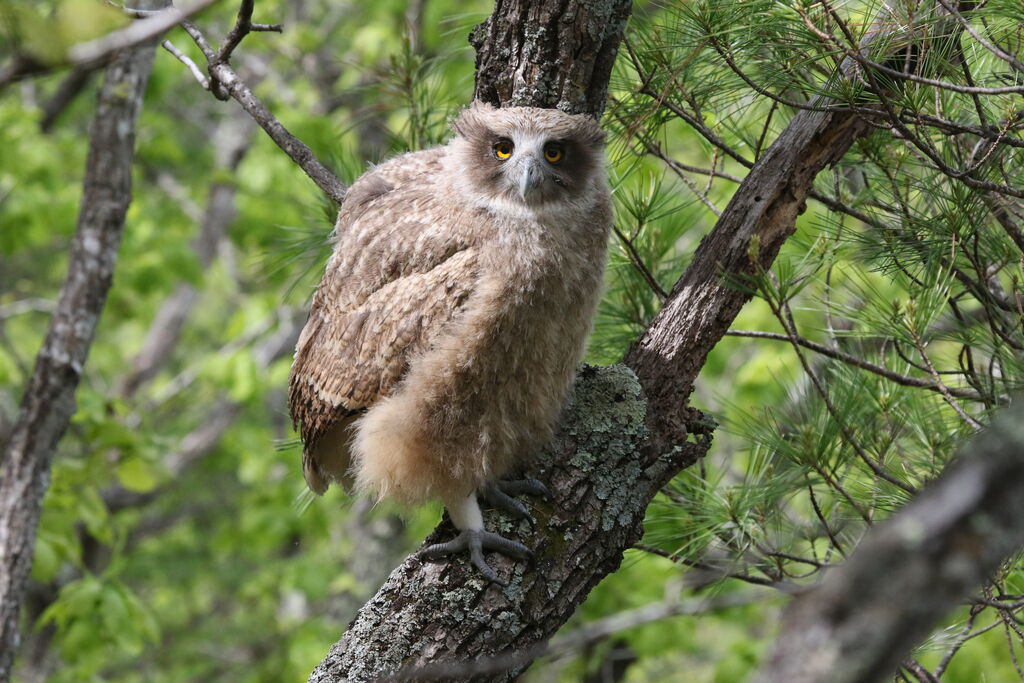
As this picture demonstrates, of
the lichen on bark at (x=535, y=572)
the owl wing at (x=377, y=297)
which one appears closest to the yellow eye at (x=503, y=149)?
the owl wing at (x=377, y=297)

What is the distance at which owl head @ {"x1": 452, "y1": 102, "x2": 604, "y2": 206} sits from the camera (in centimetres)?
274

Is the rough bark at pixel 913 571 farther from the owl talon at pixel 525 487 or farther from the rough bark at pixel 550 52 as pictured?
the rough bark at pixel 550 52

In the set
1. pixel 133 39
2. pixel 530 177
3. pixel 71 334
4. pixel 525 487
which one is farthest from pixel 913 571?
pixel 71 334

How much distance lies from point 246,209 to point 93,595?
5102 mm

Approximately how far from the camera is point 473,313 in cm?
263

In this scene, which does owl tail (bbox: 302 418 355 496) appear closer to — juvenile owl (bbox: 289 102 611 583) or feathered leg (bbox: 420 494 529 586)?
juvenile owl (bbox: 289 102 611 583)

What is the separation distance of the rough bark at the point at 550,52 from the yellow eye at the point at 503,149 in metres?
0.16

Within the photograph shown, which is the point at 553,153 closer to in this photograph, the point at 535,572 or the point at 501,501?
the point at 501,501

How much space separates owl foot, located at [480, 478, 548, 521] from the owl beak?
0.85 m

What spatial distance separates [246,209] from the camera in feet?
29.9

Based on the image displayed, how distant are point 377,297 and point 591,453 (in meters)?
0.80

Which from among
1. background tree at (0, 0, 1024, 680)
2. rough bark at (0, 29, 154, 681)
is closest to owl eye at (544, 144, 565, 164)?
background tree at (0, 0, 1024, 680)

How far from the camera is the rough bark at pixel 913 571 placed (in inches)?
33.7

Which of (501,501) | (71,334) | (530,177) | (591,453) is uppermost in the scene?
(530,177)
